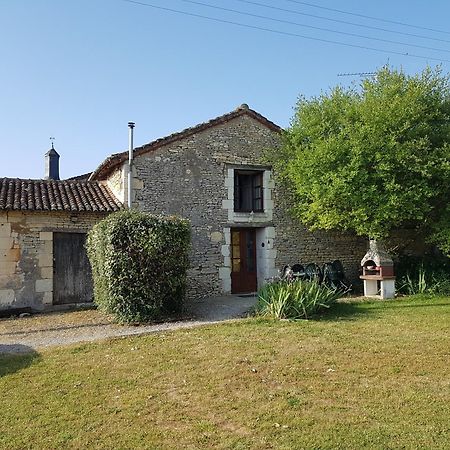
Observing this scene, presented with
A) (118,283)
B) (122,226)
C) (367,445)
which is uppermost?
(122,226)

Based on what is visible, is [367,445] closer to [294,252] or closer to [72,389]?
[72,389]

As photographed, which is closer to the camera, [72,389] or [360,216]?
[72,389]

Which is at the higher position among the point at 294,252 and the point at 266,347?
the point at 294,252

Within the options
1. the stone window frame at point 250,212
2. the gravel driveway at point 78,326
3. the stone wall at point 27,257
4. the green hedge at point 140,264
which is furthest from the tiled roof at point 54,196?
the stone window frame at point 250,212

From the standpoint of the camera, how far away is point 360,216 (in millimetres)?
11930

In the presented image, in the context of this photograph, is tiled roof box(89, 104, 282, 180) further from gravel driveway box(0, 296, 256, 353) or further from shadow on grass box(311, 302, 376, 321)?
shadow on grass box(311, 302, 376, 321)

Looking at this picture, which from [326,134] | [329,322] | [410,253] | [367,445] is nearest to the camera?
[367,445]

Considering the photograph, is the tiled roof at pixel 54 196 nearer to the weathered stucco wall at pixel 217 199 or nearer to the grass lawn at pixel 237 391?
Result: the weathered stucco wall at pixel 217 199

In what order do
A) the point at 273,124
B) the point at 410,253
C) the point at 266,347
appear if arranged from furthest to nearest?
the point at 410,253
the point at 273,124
the point at 266,347

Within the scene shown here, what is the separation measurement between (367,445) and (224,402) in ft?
5.05

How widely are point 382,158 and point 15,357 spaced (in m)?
9.42

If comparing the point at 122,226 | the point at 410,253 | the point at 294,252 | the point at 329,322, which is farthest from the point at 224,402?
the point at 410,253

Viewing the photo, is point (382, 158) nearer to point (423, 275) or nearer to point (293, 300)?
point (423, 275)

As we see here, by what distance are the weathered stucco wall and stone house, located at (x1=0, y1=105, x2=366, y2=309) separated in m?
0.03
